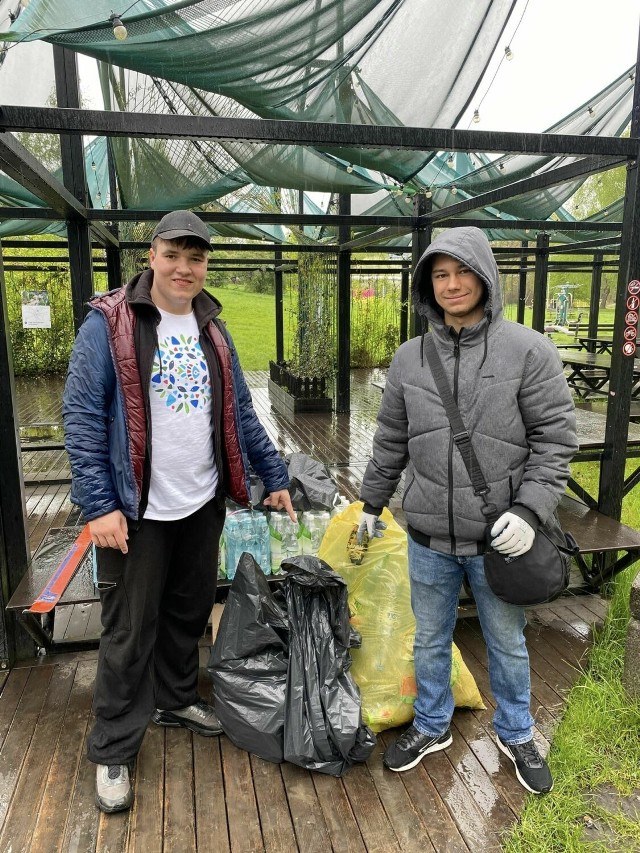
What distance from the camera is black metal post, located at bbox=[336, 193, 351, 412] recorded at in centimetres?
756

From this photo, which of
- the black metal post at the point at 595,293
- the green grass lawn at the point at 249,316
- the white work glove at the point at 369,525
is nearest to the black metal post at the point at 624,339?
the white work glove at the point at 369,525

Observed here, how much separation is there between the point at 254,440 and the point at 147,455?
1.71 ft

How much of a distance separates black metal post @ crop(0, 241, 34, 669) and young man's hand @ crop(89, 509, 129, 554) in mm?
1106

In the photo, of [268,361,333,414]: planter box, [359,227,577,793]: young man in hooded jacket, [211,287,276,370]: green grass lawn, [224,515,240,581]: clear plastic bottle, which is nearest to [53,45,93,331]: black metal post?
[224,515,240,581]: clear plastic bottle

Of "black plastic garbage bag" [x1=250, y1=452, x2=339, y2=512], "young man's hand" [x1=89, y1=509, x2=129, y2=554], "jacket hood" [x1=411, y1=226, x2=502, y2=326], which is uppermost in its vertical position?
"jacket hood" [x1=411, y1=226, x2=502, y2=326]

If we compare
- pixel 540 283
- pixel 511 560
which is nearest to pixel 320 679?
pixel 511 560

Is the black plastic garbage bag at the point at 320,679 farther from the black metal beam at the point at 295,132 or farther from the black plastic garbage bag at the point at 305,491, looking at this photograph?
the black metal beam at the point at 295,132

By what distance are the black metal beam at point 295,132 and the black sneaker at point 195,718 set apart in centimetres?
216

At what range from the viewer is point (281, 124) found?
2428 millimetres

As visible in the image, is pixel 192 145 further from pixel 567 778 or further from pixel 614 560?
pixel 567 778

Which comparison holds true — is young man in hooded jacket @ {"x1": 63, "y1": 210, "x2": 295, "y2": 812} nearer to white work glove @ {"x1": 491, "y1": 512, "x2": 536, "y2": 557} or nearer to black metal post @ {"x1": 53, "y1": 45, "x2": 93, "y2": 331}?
white work glove @ {"x1": 491, "y1": 512, "x2": 536, "y2": 557}

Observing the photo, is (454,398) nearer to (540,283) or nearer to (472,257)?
(472,257)

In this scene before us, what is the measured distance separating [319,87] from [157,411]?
197 cm

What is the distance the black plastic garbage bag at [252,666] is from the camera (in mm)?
2141
